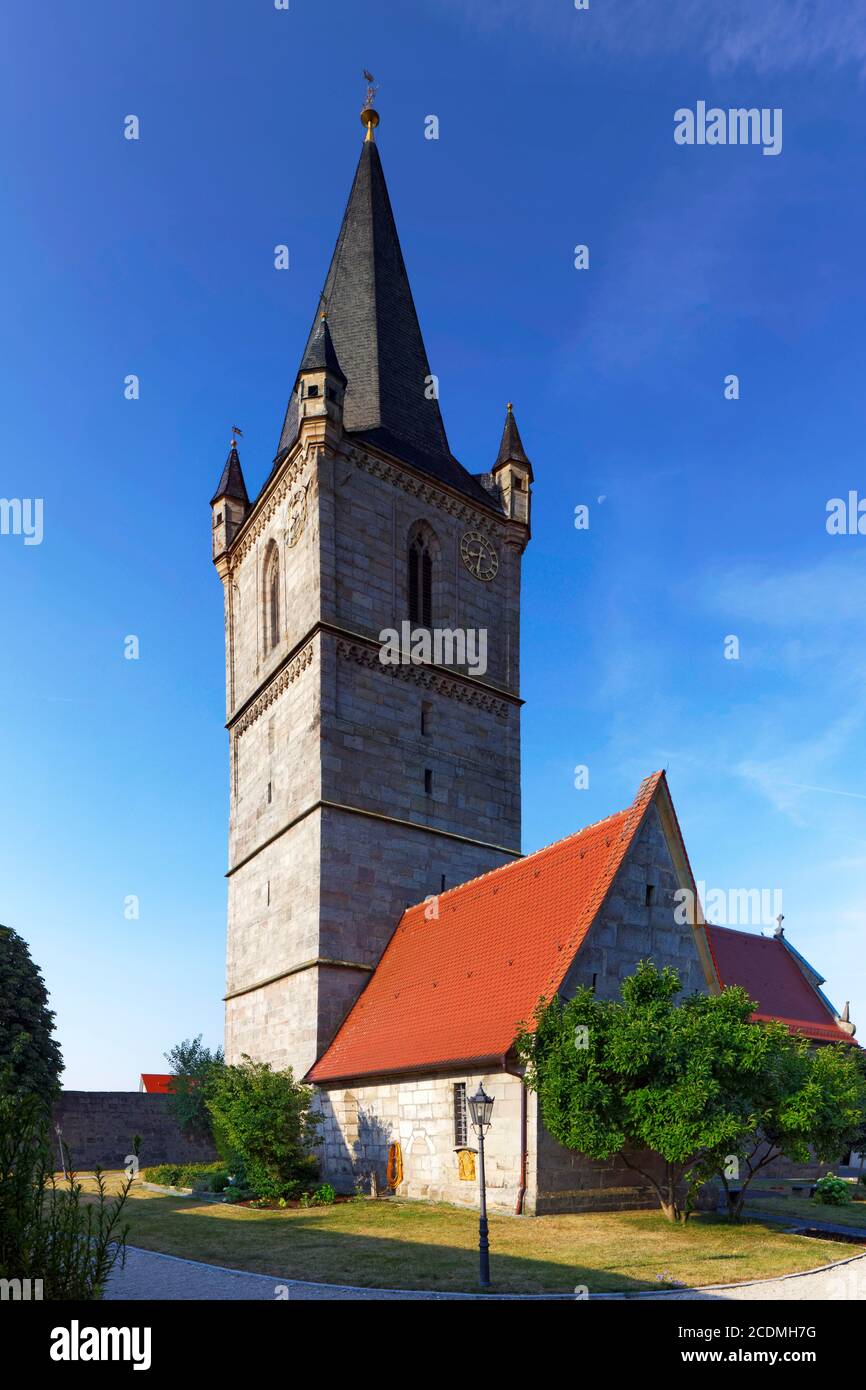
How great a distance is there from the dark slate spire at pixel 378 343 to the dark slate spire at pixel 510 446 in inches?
64.4

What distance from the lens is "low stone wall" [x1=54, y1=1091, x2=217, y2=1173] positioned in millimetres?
33375

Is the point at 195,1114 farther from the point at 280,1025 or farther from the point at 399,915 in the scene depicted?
the point at 399,915

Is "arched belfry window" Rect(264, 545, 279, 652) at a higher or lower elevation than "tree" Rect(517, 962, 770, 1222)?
higher

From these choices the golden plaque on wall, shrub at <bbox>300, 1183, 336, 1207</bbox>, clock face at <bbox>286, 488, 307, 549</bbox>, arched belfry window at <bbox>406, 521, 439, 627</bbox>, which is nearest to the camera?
the golden plaque on wall

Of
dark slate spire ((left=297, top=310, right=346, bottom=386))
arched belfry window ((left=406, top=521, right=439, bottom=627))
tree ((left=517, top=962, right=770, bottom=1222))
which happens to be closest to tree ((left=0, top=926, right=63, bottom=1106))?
arched belfry window ((left=406, top=521, right=439, bottom=627))

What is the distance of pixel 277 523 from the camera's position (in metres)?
34.0

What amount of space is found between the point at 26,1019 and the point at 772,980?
28.4m

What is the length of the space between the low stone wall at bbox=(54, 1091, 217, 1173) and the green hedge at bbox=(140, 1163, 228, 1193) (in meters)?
2.25

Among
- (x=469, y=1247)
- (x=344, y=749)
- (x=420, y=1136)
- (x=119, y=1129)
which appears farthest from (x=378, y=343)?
(x=469, y=1247)

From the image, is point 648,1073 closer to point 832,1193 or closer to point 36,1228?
point 832,1193

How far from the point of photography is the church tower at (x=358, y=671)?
93.8 feet

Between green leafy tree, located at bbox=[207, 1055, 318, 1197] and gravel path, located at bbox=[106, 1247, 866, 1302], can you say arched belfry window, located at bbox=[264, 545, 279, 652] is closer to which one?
green leafy tree, located at bbox=[207, 1055, 318, 1197]

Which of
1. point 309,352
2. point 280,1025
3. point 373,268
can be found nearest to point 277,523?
point 309,352

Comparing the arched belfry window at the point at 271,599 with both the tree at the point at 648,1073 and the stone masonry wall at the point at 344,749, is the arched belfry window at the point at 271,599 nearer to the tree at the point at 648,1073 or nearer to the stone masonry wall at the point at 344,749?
the stone masonry wall at the point at 344,749
